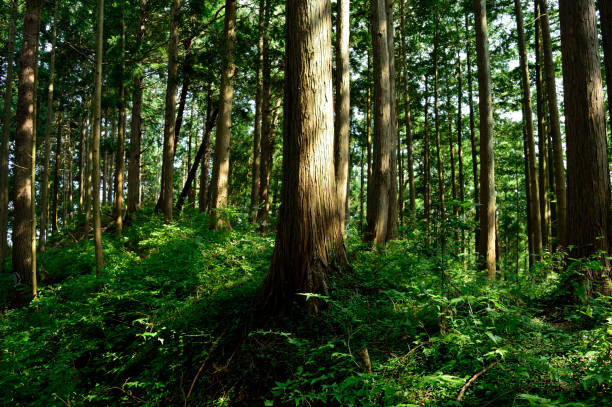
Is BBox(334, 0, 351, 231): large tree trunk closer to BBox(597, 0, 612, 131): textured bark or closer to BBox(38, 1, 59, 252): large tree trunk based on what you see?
BBox(597, 0, 612, 131): textured bark

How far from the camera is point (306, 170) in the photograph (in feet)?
14.3

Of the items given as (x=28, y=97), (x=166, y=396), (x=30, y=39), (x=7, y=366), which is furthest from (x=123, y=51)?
(x=166, y=396)

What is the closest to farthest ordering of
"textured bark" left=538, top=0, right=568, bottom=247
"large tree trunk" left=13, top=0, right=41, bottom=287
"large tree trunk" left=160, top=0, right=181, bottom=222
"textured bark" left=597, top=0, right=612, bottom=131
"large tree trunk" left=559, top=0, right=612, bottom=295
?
"large tree trunk" left=559, top=0, right=612, bottom=295 < "textured bark" left=597, top=0, right=612, bottom=131 < "textured bark" left=538, top=0, right=568, bottom=247 < "large tree trunk" left=13, top=0, right=41, bottom=287 < "large tree trunk" left=160, top=0, right=181, bottom=222

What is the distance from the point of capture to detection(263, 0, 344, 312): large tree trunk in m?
4.28

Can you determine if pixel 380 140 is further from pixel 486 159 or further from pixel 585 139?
pixel 585 139

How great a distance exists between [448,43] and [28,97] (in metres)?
18.3

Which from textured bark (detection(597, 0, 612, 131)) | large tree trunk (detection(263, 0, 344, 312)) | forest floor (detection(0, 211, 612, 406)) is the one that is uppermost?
textured bark (detection(597, 0, 612, 131))

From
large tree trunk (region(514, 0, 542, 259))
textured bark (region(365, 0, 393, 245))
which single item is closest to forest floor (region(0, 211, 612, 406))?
textured bark (region(365, 0, 393, 245))

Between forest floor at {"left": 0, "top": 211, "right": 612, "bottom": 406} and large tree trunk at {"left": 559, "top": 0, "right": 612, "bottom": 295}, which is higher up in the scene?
large tree trunk at {"left": 559, "top": 0, "right": 612, "bottom": 295}

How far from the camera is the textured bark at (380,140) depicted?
8.81 meters

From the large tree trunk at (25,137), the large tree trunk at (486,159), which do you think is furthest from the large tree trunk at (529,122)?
the large tree trunk at (25,137)

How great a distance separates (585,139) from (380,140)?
479 cm

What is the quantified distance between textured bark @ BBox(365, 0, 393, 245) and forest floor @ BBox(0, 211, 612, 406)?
3063 millimetres

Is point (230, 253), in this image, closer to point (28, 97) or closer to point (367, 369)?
point (367, 369)
